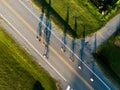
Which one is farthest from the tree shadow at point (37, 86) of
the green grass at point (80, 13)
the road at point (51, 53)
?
the green grass at point (80, 13)

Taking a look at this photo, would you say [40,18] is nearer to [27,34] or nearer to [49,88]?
[27,34]

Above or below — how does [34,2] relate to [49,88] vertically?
above

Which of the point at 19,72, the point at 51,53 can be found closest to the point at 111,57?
the point at 51,53

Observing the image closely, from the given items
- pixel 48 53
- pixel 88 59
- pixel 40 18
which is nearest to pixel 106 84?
pixel 88 59

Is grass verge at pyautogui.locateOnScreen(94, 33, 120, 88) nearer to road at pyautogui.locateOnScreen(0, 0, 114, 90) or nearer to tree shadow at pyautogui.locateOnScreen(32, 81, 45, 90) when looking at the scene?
road at pyautogui.locateOnScreen(0, 0, 114, 90)

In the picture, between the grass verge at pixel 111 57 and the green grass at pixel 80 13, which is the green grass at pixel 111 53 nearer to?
the grass verge at pixel 111 57
